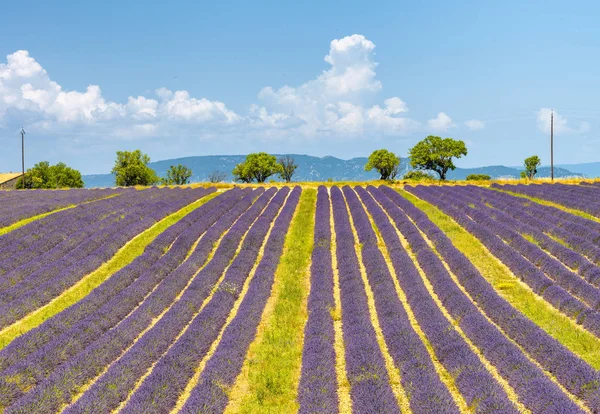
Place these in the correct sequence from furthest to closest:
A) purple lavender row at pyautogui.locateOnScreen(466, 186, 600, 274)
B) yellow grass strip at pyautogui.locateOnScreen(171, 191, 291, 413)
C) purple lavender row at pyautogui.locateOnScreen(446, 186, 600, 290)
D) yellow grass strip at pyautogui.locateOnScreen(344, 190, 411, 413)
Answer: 1. purple lavender row at pyautogui.locateOnScreen(466, 186, 600, 274)
2. purple lavender row at pyautogui.locateOnScreen(446, 186, 600, 290)
3. yellow grass strip at pyautogui.locateOnScreen(171, 191, 291, 413)
4. yellow grass strip at pyautogui.locateOnScreen(344, 190, 411, 413)

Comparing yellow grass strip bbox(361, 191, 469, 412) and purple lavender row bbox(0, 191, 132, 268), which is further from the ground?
purple lavender row bbox(0, 191, 132, 268)

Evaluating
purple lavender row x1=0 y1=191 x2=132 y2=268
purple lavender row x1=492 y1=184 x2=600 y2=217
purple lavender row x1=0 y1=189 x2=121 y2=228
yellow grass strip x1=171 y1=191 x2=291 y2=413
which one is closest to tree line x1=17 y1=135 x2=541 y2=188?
purple lavender row x1=492 y1=184 x2=600 y2=217

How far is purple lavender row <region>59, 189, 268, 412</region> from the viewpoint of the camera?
26.3ft

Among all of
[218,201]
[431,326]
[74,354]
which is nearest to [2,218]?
[218,201]

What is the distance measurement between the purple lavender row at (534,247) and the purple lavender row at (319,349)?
6.11 m

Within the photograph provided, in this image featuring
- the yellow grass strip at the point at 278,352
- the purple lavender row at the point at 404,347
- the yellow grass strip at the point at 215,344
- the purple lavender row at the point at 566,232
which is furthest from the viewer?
the purple lavender row at the point at 566,232

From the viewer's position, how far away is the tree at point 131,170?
84938mm

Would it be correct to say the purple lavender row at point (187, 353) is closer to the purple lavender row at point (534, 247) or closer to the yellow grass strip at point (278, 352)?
the yellow grass strip at point (278, 352)

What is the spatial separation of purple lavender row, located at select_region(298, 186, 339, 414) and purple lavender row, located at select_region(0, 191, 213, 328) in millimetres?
7653

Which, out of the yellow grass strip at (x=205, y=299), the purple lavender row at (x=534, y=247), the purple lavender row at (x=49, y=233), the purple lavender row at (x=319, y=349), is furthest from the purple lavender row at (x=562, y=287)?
the purple lavender row at (x=49, y=233)

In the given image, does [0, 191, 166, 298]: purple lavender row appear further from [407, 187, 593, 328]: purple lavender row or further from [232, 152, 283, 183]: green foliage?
[232, 152, 283, 183]: green foliage

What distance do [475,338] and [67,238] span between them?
16.6 m

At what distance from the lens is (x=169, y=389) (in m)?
8.22

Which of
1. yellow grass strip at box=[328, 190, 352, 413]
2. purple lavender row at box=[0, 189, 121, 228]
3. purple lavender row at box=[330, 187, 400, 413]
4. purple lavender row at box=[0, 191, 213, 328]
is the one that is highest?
purple lavender row at box=[0, 189, 121, 228]
